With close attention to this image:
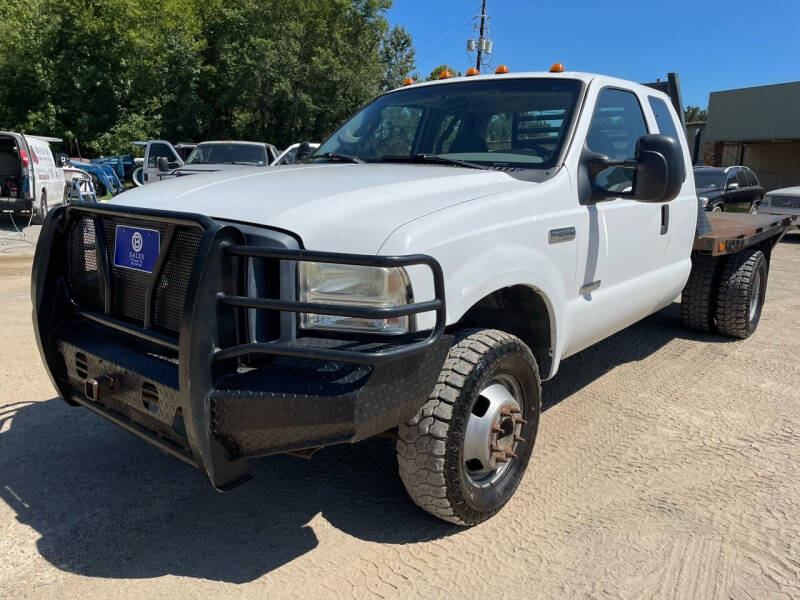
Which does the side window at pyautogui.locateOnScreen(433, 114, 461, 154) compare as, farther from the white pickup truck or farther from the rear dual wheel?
the rear dual wheel

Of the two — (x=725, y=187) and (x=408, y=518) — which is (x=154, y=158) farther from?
(x=408, y=518)

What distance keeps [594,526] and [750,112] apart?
27727mm

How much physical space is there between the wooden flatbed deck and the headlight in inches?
136

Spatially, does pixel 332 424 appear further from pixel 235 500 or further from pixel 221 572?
pixel 235 500

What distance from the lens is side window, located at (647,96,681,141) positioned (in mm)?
4245

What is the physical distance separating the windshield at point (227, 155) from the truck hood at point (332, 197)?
11.2m

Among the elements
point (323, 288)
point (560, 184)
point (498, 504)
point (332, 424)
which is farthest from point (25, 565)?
point (560, 184)

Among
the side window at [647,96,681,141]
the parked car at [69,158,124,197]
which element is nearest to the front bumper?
the side window at [647,96,681,141]

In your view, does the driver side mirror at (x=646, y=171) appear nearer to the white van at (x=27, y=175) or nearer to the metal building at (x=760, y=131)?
the white van at (x=27, y=175)

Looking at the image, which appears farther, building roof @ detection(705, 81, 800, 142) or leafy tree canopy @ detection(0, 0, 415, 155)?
leafy tree canopy @ detection(0, 0, 415, 155)

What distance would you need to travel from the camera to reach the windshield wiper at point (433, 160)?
3.24 m

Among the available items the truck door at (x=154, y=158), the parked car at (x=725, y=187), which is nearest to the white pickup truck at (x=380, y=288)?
the parked car at (x=725, y=187)

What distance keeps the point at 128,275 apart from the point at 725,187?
44.8 ft

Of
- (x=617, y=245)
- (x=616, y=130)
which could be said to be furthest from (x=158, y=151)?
(x=617, y=245)
